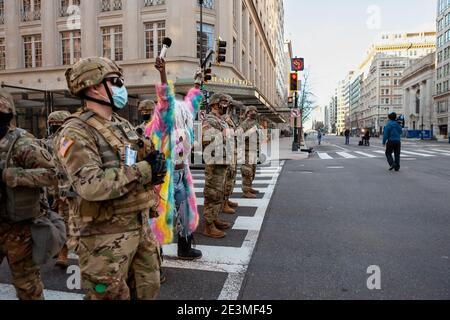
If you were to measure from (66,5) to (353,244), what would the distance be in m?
28.6

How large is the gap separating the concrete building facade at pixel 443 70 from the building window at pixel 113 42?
229 ft

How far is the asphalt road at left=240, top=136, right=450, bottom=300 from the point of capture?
11.3ft

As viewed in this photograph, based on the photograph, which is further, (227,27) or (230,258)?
(227,27)

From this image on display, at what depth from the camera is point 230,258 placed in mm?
4344

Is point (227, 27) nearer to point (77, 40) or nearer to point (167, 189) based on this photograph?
point (77, 40)

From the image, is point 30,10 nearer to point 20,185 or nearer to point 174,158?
point 174,158

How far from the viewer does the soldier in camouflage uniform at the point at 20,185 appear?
2631 millimetres

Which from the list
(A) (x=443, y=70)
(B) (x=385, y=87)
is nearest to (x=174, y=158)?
(A) (x=443, y=70)

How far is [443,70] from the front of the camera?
76.6 metres

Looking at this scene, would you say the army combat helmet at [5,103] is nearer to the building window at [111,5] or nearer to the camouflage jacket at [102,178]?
the camouflage jacket at [102,178]

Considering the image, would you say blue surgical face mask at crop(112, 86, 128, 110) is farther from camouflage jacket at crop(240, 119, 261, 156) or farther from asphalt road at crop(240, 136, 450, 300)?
camouflage jacket at crop(240, 119, 261, 156)

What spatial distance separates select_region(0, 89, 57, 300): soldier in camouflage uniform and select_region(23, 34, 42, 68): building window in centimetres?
2864
